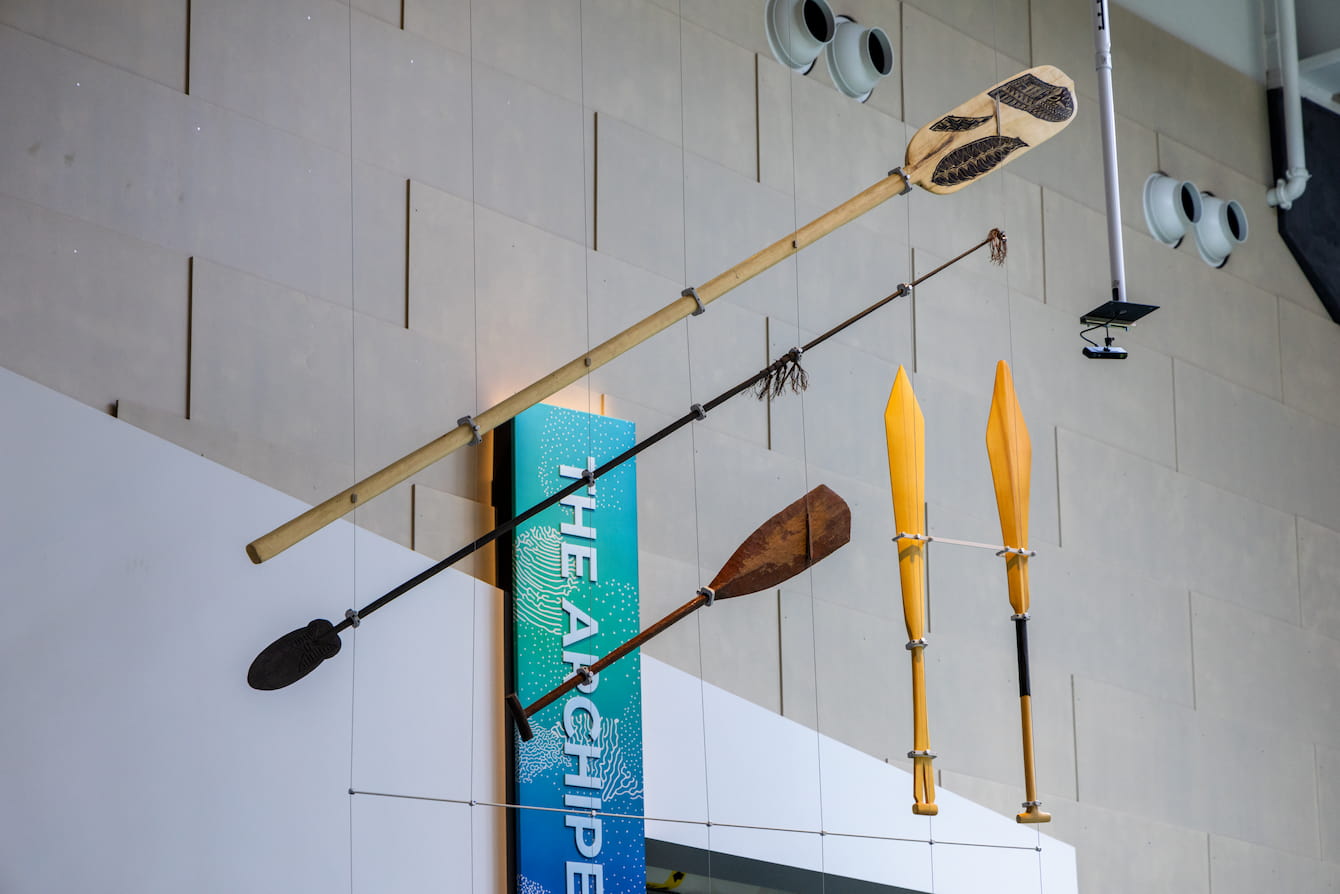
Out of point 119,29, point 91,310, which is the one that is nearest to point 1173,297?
point 119,29

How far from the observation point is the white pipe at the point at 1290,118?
760cm

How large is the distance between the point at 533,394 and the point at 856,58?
97.4 inches

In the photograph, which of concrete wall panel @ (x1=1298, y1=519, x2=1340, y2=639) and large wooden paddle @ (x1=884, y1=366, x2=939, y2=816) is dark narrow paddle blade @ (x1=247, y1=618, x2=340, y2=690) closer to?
large wooden paddle @ (x1=884, y1=366, x2=939, y2=816)

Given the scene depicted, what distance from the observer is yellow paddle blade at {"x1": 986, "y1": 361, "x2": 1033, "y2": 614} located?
15.2ft

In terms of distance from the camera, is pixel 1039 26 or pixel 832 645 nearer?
pixel 832 645

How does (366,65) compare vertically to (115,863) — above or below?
above

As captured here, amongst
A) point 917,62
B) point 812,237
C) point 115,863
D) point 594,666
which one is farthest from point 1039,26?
point 115,863

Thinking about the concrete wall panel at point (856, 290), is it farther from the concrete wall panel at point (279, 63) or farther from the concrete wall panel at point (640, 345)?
the concrete wall panel at point (279, 63)

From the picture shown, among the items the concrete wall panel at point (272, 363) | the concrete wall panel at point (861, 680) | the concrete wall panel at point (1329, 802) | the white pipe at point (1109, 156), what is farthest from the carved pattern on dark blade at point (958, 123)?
the concrete wall panel at point (1329, 802)

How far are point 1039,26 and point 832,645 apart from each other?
9.62ft

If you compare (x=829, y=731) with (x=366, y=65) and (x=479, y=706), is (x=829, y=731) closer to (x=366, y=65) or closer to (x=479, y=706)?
(x=479, y=706)

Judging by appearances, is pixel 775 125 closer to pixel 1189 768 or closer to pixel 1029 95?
pixel 1029 95

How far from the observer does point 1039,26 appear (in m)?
6.73

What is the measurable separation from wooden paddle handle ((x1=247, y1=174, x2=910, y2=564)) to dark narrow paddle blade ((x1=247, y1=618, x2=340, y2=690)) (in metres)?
0.27
